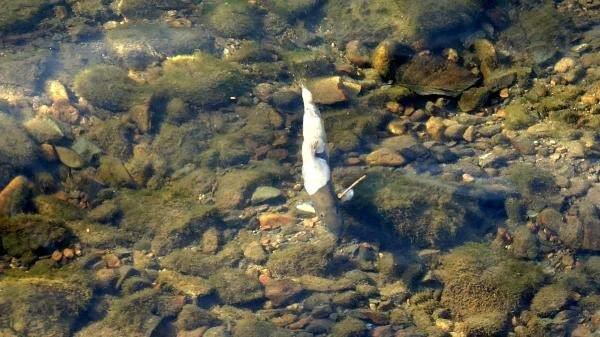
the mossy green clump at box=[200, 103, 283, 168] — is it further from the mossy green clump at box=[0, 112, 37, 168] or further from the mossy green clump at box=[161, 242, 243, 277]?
the mossy green clump at box=[0, 112, 37, 168]

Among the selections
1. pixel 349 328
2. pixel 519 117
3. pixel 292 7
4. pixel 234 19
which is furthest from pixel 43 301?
pixel 519 117

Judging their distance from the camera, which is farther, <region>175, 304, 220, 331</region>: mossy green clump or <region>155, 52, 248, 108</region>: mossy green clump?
<region>155, 52, 248, 108</region>: mossy green clump

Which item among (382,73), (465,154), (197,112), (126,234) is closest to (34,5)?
(197,112)

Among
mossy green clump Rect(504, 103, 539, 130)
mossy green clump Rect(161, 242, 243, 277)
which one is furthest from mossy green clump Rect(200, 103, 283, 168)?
mossy green clump Rect(504, 103, 539, 130)

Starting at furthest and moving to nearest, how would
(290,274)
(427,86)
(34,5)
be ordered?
(34,5)
(427,86)
(290,274)

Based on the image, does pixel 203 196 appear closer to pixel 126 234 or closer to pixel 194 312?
pixel 126 234

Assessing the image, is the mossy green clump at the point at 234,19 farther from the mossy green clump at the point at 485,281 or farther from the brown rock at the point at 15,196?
the mossy green clump at the point at 485,281
